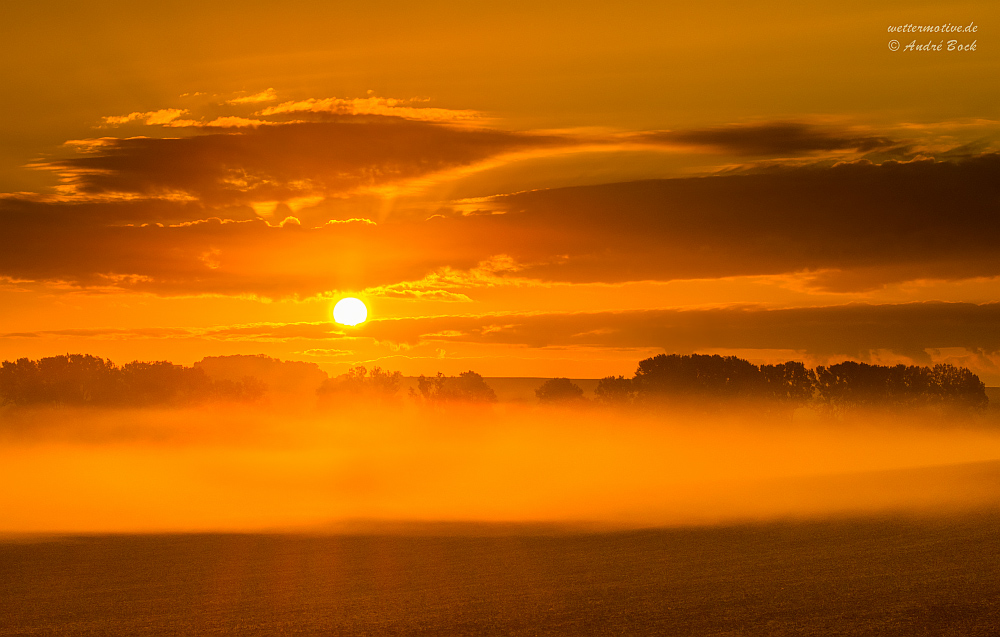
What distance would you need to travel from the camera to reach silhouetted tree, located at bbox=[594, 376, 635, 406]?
13475 cm

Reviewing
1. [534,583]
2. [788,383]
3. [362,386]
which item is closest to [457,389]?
[362,386]

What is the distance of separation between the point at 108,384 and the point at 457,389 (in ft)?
177

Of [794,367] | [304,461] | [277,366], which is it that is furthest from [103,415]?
[794,367]

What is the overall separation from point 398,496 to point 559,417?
72446 mm

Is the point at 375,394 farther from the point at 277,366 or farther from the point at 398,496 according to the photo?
the point at 398,496

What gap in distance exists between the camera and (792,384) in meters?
137

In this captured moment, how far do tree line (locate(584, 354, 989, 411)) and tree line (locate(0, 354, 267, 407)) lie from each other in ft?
205

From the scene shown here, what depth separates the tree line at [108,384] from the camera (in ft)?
465

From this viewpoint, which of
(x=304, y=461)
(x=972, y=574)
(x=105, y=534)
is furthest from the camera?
(x=304, y=461)

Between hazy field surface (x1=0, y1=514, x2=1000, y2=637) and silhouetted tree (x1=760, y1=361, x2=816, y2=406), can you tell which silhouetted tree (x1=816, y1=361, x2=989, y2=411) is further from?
hazy field surface (x1=0, y1=514, x2=1000, y2=637)

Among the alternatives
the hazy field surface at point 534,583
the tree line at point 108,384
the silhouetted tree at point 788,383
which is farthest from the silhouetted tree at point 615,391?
the hazy field surface at point 534,583

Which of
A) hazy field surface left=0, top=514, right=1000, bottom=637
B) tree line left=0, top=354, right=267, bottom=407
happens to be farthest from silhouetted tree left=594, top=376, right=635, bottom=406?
hazy field surface left=0, top=514, right=1000, bottom=637

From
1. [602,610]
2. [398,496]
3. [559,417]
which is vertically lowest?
[602,610]

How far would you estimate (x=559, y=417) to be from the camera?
13762 centimetres
